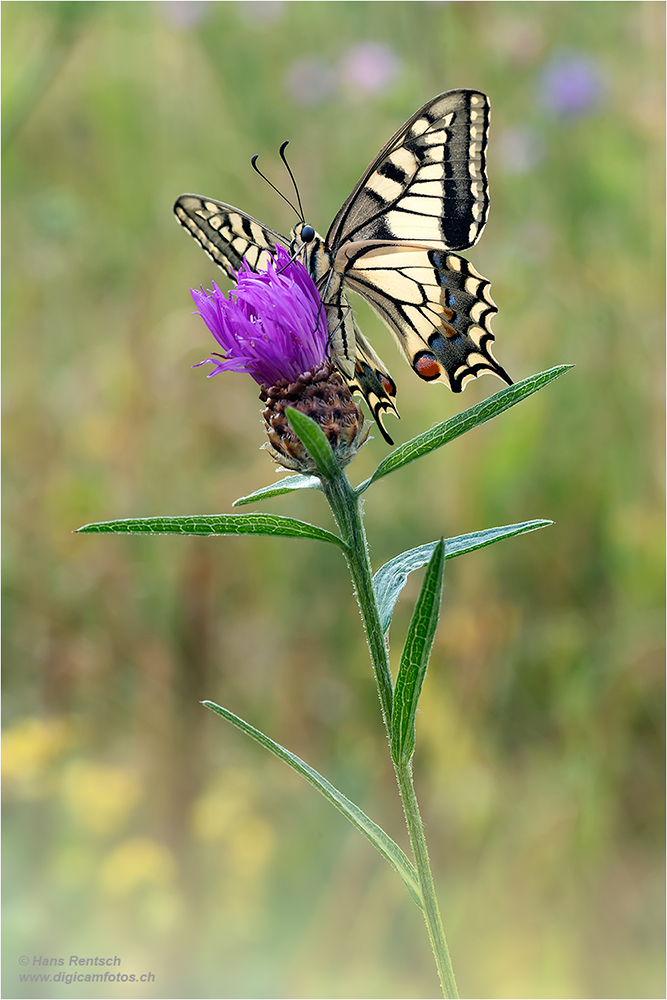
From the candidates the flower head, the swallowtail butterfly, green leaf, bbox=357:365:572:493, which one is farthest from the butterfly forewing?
green leaf, bbox=357:365:572:493

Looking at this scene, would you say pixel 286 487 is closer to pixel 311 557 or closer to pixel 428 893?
pixel 428 893

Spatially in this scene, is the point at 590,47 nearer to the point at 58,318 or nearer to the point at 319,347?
the point at 58,318

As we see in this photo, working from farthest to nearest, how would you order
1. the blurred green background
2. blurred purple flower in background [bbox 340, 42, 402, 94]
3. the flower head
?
blurred purple flower in background [bbox 340, 42, 402, 94]
the blurred green background
the flower head

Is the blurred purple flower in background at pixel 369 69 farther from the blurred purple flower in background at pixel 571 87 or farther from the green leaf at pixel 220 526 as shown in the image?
the green leaf at pixel 220 526

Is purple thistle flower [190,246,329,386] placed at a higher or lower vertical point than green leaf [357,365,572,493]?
higher

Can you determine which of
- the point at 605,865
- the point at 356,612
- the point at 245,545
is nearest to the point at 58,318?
the point at 245,545

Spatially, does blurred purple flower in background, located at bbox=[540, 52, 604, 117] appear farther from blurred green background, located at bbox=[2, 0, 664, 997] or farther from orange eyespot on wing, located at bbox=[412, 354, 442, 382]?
orange eyespot on wing, located at bbox=[412, 354, 442, 382]

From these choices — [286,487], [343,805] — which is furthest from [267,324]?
[343,805]
